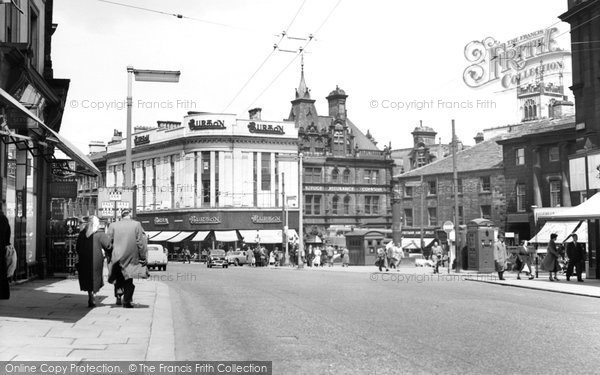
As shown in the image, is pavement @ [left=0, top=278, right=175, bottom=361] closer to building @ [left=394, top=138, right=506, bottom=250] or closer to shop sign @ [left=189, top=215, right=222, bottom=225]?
building @ [left=394, top=138, right=506, bottom=250]

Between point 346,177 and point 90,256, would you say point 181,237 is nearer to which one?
point 346,177

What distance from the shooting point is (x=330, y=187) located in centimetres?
7450

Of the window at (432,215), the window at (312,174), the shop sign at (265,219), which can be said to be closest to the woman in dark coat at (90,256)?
the window at (432,215)

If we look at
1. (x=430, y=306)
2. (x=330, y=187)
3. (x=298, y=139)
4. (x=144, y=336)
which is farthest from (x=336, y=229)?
(x=144, y=336)

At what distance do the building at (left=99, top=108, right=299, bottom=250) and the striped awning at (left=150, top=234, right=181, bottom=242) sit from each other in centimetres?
18

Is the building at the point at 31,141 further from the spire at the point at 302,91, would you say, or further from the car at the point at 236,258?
the spire at the point at 302,91

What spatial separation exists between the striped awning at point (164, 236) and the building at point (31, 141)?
4785 centimetres

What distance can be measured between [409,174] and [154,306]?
2214 inches

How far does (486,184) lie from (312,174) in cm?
2033

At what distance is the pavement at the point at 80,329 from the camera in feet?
24.1

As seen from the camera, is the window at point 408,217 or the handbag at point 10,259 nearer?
the handbag at point 10,259

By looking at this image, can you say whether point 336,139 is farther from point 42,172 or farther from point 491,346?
point 491,346

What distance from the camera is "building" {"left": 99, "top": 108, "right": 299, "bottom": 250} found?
6812 cm

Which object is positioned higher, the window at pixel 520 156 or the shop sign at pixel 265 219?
the window at pixel 520 156
